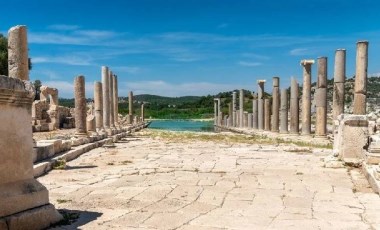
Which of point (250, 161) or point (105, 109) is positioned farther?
point (105, 109)

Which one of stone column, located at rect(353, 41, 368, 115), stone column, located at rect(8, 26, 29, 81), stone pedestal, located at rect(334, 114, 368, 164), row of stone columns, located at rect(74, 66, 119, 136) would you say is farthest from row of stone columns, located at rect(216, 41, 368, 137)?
stone column, located at rect(8, 26, 29, 81)

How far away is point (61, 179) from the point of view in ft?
27.4

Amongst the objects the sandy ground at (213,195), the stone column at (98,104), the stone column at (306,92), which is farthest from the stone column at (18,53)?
the stone column at (306,92)

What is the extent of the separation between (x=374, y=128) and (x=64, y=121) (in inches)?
1019

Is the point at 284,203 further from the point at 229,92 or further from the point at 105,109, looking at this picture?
the point at 229,92

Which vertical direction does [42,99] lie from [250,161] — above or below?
above

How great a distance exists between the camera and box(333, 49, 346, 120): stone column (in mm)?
18281

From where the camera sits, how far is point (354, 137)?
381 inches

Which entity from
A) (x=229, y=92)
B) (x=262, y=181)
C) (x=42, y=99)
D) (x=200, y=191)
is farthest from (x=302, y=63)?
(x=229, y=92)

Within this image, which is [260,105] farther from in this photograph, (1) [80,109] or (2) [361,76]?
(1) [80,109]

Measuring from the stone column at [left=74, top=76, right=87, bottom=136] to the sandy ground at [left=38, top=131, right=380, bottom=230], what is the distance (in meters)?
5.10

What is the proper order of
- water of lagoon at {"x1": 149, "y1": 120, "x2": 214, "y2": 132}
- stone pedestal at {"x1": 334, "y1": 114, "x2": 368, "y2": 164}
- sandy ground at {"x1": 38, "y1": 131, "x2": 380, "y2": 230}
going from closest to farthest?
sandy ground at {"x1": 38, "y1": 131, "x2": 380, "y2": 230}
stone pedestal at {"x1": 334, "y1": 114, "x2": 368, "y2": 164}
water of lagoon at {"x1": 149, "y1": 120, "x2": 214, "y2": 132}

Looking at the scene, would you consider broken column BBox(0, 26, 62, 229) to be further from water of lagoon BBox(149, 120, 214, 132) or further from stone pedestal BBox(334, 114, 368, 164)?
water of lagoon BBox(149, 120, 214, 132)

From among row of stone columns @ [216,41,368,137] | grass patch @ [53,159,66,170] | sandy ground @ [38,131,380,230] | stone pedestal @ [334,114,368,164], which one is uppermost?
row of stone columns @ [216,41,368,137]
